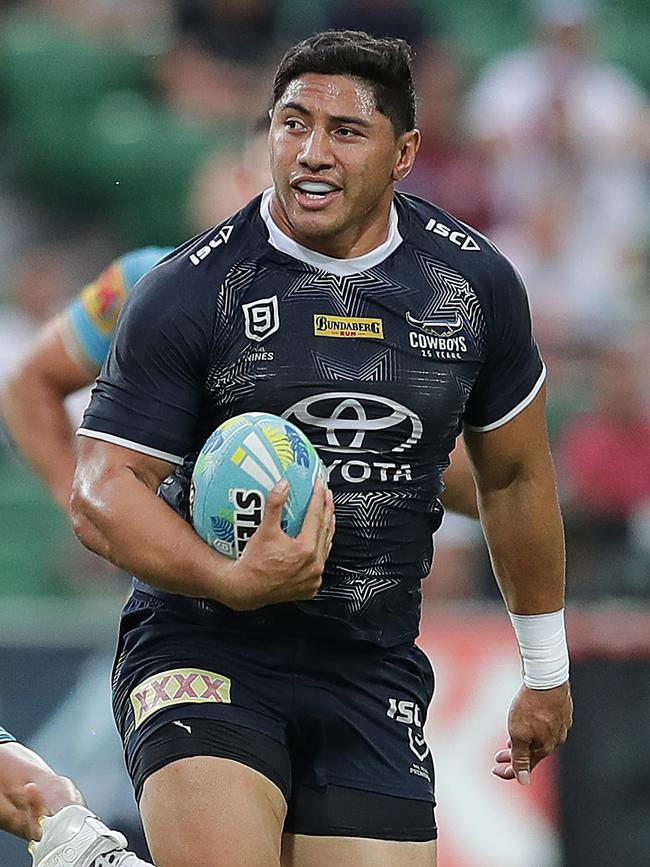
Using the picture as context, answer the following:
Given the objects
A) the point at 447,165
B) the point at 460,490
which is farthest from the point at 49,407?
the point at 447,165

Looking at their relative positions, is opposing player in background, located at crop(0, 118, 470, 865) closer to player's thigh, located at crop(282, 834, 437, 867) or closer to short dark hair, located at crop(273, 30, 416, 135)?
short dark hair, located at crop(273, 30, 416, 135)

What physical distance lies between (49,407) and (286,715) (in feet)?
6.06

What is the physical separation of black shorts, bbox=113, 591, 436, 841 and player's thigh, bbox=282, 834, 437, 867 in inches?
0.8

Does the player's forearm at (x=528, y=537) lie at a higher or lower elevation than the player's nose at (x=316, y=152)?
lower

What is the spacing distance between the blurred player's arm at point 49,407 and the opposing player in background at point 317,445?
4.60 ft

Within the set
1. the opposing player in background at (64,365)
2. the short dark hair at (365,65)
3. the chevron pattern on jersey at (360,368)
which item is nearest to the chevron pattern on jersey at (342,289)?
the chevron pattern on jersey at (360,368)

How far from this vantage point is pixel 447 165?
955 cm

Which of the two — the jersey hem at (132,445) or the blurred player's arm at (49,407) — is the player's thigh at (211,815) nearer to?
the jersey hem at (132,445)

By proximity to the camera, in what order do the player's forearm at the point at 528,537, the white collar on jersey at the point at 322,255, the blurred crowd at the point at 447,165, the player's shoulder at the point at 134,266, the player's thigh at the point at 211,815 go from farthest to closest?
the blurred crowd at the point at 447,165, the player's shoulder at the point at 134,266, the player's forearm at the point at 528,537, the white collar on jersey at the point at 322,255, the player's thigh at the point at 211,815

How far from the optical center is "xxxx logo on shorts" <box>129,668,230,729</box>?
3.86 metres

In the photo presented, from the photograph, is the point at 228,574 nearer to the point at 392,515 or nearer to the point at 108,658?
the point at 392,515

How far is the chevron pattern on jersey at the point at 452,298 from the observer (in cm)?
398

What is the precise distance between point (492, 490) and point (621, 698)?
108 inches

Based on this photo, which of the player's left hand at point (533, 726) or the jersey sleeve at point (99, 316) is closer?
the player's left hand at point (533, 726)
